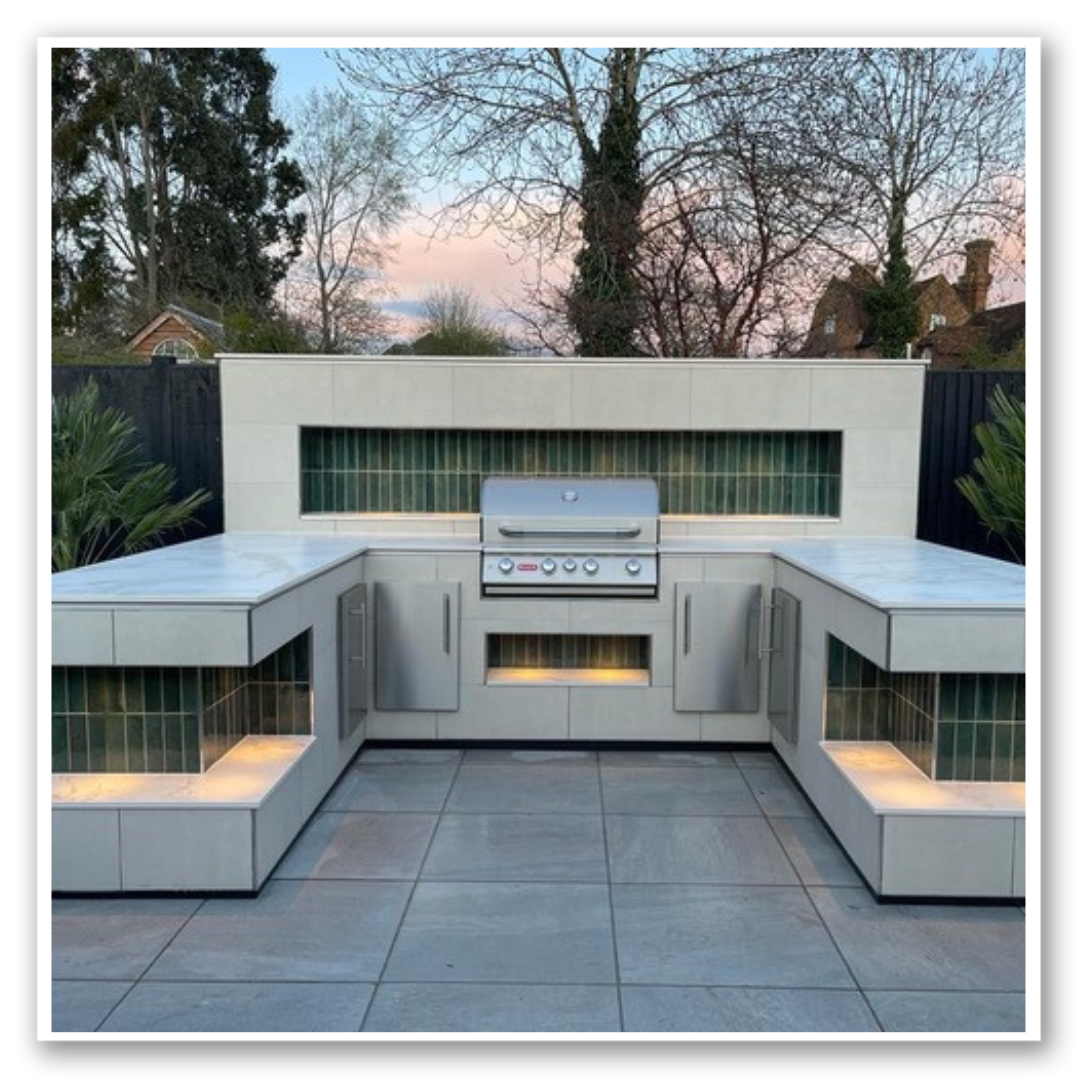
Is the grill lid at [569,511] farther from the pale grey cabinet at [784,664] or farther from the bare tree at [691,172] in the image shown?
the bare tree at [691,172]

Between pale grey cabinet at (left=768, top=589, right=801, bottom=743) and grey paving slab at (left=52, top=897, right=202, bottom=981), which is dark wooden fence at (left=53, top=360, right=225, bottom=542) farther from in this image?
pale grey cabinet at (left=768, top=589, right=801, bottom=743)

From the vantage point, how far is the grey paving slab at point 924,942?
10.2 feet

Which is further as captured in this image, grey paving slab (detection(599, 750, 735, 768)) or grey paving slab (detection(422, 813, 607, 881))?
grey paving slab (detection(599, 750, 735, 768))

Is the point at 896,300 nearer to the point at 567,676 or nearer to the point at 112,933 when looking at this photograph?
the point at 567,676

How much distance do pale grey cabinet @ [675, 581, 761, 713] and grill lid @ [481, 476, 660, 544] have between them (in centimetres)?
47

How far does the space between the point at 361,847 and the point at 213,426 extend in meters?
3.70

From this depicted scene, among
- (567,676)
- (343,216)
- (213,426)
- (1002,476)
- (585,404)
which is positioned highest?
(343,216)

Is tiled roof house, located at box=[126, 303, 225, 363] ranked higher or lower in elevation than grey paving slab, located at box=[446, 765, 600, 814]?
higher

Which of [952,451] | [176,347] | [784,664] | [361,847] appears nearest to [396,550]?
[361,847]

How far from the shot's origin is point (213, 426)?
6.68 metres

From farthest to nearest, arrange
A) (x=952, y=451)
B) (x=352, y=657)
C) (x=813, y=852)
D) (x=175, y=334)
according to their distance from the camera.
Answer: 1. (x=175, y=334)
2. (x=952, y=451)
3. (x=352, y=657)
4. (x=813, y=852)

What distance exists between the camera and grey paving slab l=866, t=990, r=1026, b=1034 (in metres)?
2.84

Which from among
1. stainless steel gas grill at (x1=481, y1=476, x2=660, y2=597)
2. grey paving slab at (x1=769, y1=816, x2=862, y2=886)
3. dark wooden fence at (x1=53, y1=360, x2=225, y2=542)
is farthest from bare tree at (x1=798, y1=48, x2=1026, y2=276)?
grey paving slab at (x1=769, y1=816, x2=862, y2=886)
